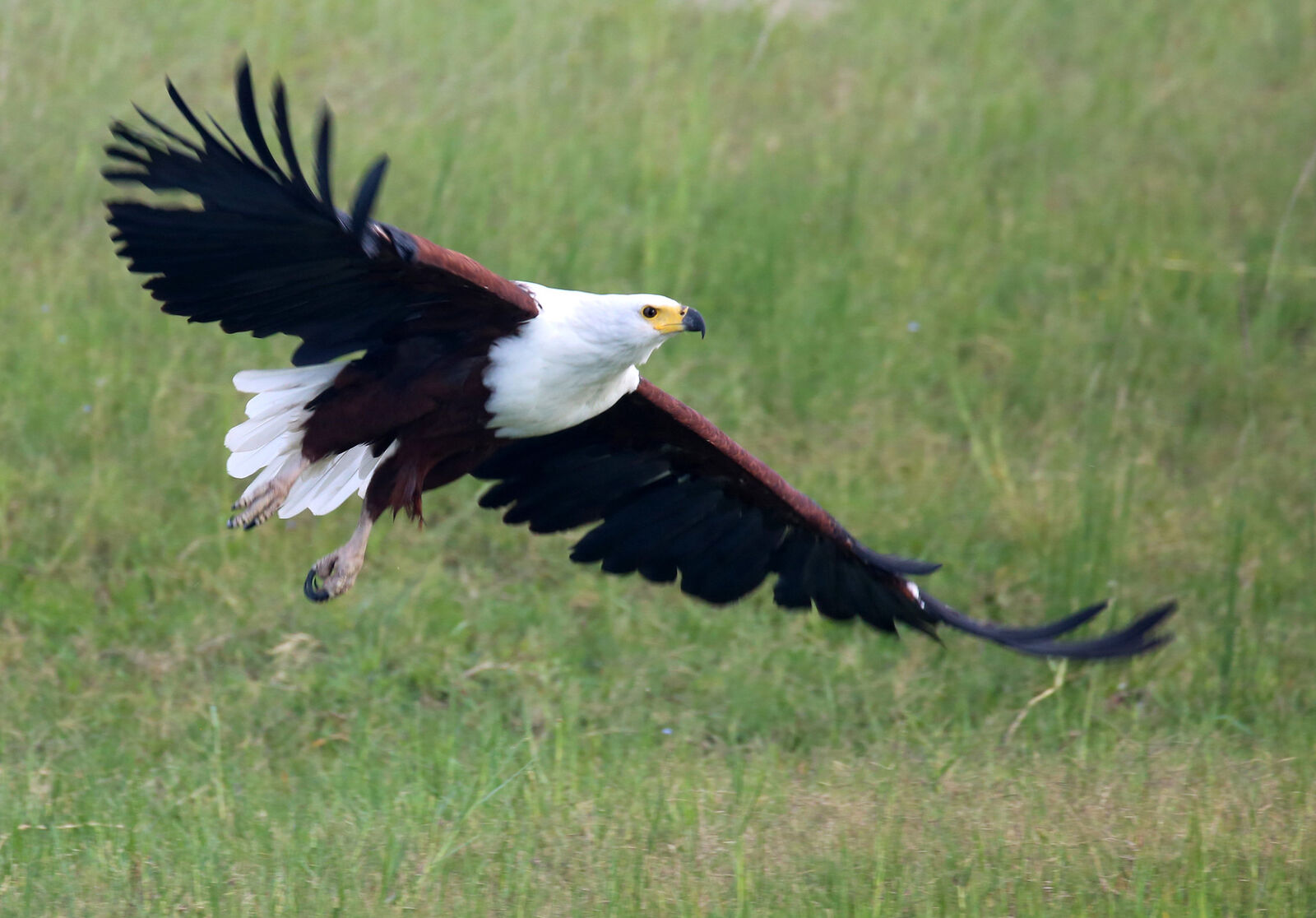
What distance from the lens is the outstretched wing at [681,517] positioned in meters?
4.78

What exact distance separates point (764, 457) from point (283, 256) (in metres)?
3.19

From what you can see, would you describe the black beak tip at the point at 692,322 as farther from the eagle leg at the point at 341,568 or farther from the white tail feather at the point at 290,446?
the eagle leg at the point at 341,568

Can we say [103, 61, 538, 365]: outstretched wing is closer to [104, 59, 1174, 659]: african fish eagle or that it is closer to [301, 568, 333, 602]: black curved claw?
[104, 59, 1174, 659]: african fish eagle

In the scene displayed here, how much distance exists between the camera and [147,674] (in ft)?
16.9

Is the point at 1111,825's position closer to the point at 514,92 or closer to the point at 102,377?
the point at 102,377

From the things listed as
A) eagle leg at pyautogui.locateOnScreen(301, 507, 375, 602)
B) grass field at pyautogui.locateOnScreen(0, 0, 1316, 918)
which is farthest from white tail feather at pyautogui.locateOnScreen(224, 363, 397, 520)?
grass field at pyautogui.locateOnScreen(0, 0, 1316, 918)

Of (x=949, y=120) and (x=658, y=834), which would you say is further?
(x=949, y=120)

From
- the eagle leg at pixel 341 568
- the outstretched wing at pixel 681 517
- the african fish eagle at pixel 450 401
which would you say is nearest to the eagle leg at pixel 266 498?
the african fish eagle at pixel 450 401

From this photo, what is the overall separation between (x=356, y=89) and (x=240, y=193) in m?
4.55

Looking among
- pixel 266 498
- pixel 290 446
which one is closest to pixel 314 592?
pixel 266 498

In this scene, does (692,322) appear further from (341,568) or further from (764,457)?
(764,457)

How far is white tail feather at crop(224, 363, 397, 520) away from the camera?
4.25 metres

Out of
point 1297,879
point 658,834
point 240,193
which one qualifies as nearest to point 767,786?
point 658,834

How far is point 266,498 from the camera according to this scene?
440 centimetres
